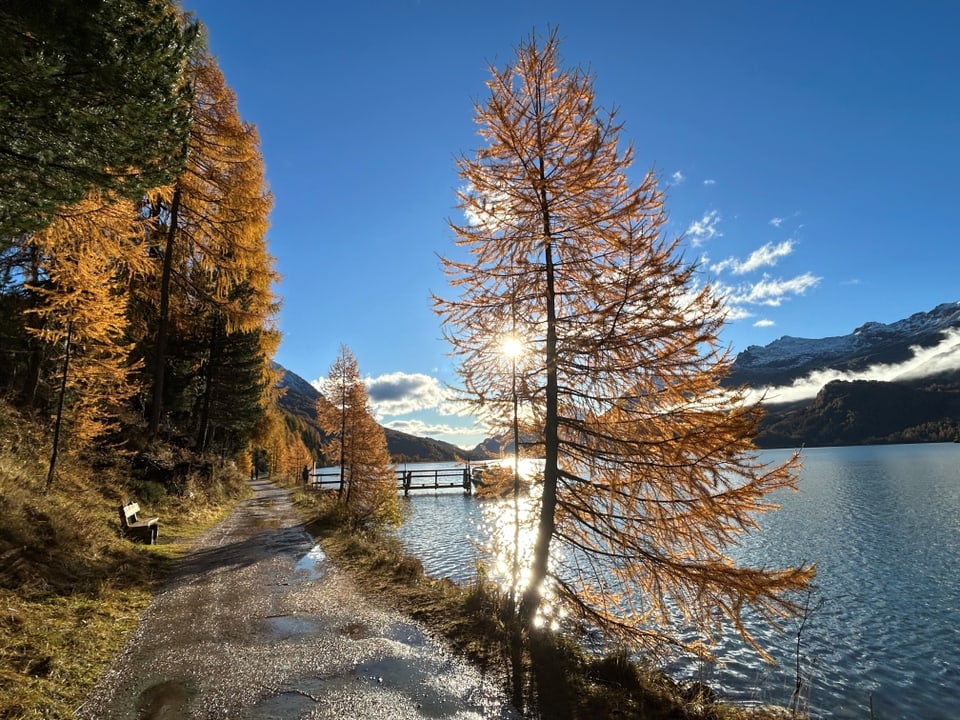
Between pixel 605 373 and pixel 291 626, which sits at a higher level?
pixel 605 373

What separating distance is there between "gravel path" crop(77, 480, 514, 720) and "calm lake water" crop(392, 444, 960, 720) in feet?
10.2

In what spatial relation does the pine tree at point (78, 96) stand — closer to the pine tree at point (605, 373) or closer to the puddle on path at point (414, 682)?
the pine tree at point (605, 373)

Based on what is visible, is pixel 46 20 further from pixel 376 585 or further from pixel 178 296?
pixel 178 296

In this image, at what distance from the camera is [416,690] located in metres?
5.22

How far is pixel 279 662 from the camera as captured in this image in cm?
570

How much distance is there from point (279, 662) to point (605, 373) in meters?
5.59

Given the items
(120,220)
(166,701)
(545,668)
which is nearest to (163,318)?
(120,220)

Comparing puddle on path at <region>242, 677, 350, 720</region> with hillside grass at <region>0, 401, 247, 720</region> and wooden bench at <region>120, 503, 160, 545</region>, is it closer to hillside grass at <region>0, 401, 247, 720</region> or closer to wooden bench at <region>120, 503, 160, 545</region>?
hillside grass at <region>0, 401, 247, 720</region>

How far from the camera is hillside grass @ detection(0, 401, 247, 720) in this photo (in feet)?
15.2

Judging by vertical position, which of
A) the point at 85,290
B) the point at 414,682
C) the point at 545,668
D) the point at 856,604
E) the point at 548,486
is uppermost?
the point at 85,290

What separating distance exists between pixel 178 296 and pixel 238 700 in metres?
15.6

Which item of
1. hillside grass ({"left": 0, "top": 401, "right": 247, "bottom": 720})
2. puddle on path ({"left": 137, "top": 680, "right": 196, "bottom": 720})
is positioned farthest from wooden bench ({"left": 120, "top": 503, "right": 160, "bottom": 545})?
puddle on path ({"left": 137, "top": 680, "right": 196, "bottom": 720})

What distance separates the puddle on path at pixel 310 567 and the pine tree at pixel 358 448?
9277mm

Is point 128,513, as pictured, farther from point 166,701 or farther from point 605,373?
point 605,373
